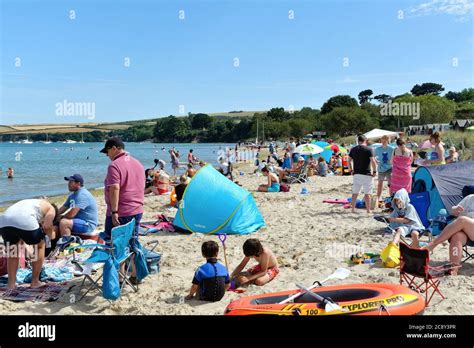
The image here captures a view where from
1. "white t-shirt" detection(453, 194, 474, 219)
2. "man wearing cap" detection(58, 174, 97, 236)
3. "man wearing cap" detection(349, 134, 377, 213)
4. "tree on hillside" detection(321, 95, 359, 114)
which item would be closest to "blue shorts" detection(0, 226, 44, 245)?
"man wearing cap" detection(58, 174, 97, 236)

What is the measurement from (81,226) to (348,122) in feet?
226

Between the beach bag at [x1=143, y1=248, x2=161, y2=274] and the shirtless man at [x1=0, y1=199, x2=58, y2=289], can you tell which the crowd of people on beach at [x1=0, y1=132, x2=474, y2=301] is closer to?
the shirtless man at [x1=0, y1=199, x2=58, y2=289]

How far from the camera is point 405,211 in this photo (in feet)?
21.2

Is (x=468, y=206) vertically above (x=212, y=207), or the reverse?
(x=468, y=206)

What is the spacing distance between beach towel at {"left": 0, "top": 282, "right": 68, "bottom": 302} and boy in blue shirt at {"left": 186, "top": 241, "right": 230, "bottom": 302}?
1.51 m

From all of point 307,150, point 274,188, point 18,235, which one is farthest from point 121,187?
point 307,150

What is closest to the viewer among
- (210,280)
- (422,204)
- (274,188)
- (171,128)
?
(210,280)

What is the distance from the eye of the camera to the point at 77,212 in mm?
6441

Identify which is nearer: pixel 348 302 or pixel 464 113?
pixel 348 302

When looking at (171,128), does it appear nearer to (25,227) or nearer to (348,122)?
(348,122)
